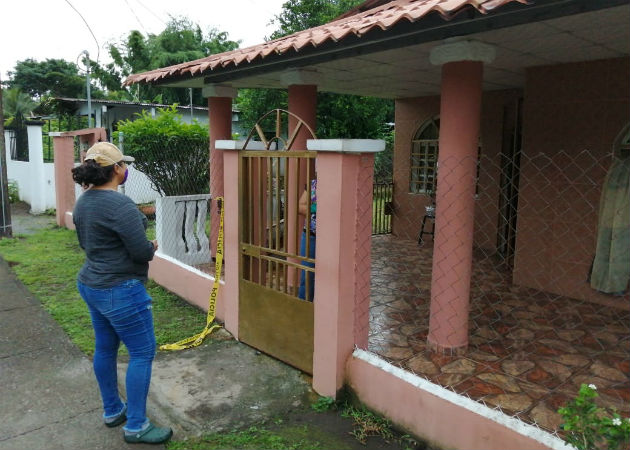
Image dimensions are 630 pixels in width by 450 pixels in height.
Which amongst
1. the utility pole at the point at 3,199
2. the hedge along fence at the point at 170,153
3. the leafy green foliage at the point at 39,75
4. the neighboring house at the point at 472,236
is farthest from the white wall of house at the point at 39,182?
the leafy green foliage at the point at 39,75

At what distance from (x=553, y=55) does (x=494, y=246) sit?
12.1ft

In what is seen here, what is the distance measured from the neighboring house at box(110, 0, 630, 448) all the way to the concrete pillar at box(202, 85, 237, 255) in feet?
0.09

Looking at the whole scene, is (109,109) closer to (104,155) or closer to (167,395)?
(167,395)

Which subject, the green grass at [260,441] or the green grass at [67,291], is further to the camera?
the green grass at [67,291]

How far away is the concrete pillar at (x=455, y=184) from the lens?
3705mm

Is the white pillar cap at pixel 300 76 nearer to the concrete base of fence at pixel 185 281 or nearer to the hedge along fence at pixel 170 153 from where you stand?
the concrete base of fence at pixel 185 281

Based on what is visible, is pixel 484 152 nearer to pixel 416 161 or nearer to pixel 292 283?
pixel 416 161

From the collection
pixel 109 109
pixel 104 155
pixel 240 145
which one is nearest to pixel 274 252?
pixel 240 145

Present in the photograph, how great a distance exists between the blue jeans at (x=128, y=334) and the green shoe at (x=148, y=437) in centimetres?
4

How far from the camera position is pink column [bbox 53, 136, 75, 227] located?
1016 centimetres

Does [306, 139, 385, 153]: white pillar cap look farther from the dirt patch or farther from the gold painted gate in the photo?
the dirt patch

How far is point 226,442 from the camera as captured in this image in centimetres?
307

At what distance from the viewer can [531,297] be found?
5.43 m

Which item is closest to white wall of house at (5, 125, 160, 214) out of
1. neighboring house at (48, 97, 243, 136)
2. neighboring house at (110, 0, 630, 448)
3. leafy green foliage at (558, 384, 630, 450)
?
neighboring house at (48, 97, 243, 136)
